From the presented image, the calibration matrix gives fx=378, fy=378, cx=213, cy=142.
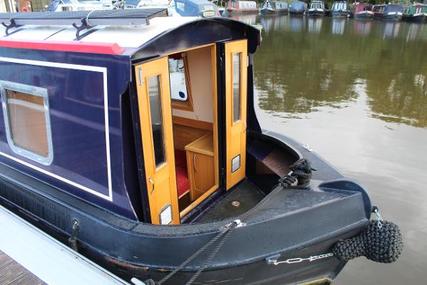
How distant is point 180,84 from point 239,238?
2.10 metres

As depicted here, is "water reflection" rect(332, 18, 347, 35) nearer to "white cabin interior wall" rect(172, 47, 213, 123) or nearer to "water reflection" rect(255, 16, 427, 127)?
"water reflection" rect(255, 16, 427, 127)

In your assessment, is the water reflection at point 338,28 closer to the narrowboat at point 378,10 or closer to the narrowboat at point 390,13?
the narrowboat at point 378,10

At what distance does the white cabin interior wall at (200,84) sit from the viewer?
3.91 meters

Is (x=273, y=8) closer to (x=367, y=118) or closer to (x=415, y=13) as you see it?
(x=415, y=13)

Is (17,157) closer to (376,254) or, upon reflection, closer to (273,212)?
(273,212)

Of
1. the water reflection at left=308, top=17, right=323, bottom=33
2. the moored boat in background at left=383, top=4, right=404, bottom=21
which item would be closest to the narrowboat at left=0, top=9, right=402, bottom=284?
the water reflection at left=308, top=17, right=323, bottom=33

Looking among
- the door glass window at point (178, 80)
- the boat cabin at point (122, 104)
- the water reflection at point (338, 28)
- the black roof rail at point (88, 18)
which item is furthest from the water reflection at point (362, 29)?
the black roof rail at point (88, 18)

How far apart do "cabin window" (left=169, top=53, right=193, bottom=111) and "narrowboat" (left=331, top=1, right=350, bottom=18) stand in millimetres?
43929

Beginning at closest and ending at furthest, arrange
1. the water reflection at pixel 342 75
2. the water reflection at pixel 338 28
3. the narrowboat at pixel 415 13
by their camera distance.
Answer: the water reflection at pixel 342 75 < the water reflection at pixel 338 28 < the narrowboat at pixel 415 13

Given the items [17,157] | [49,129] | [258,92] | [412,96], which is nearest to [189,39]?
[49,129]

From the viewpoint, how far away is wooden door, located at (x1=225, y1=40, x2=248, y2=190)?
12.2 ft

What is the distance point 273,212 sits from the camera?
2.94 m

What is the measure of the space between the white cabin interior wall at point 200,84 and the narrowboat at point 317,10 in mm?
44830

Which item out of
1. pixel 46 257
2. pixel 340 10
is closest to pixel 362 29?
pixel 340 10
